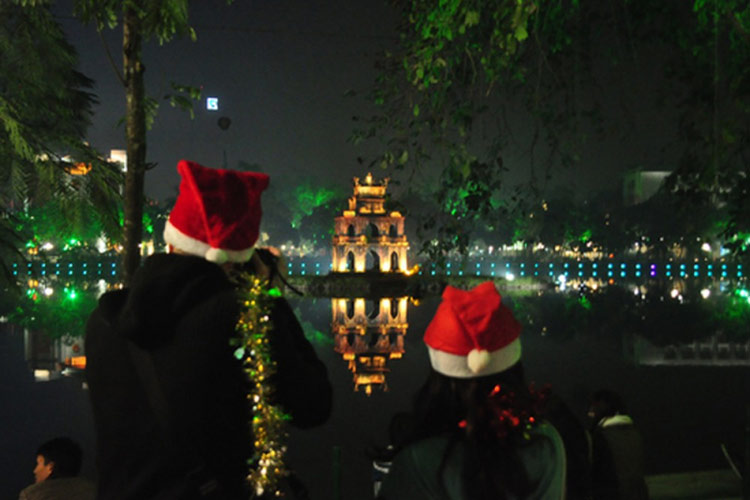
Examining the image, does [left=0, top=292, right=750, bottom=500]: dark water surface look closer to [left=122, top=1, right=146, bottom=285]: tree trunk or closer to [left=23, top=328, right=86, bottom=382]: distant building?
[left=23, top=328, right=86, bottom=382]: distant building

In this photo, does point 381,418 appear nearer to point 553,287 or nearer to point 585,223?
point 553,287

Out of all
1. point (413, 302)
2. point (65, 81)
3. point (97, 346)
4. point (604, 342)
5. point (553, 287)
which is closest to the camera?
point (97, 346)

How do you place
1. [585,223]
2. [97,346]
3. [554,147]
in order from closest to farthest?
[97,346] < [554,147] < [585,223]

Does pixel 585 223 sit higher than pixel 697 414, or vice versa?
pixel 585 223

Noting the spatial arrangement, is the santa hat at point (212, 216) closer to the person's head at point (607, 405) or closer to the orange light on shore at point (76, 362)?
the person's head at point (607, 405)

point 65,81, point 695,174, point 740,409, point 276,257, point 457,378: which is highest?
point 65,81

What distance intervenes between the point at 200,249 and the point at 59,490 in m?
2.10

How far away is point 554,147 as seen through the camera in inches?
203

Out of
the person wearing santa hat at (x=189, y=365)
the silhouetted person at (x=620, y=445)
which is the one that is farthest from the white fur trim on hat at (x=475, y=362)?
the silhouetted person at (x=620, y=445)

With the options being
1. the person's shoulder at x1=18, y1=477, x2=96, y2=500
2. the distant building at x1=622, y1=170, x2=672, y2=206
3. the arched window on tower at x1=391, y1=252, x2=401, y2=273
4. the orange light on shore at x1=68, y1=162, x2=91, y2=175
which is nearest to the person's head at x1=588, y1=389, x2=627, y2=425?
the person's shoulder at x1=18, y1=477, x2=96, y2=500

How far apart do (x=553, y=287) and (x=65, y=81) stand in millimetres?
42853

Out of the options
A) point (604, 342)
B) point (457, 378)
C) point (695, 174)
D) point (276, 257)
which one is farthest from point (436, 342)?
point (604, 342)

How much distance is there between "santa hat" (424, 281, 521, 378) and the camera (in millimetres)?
1910

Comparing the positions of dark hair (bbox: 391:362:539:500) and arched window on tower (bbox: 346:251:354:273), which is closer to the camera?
dark hair (bbox: 391:362:539:500)
